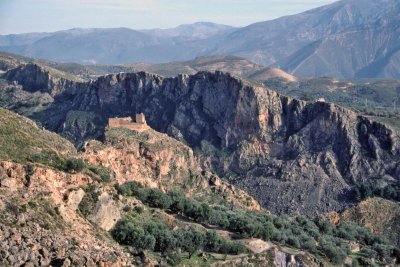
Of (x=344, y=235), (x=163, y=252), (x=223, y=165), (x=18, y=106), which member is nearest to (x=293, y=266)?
(x=163, y=252)

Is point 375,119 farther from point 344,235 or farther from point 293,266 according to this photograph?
point 293,266

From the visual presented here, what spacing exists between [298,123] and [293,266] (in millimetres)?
75546

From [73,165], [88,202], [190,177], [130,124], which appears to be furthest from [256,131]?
[88,202]

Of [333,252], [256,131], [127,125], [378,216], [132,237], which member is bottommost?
[378,216]

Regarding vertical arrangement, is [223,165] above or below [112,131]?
below

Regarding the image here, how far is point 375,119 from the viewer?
136375mm

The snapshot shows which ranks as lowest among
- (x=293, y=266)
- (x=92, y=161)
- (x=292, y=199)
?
(x=292, y=199)

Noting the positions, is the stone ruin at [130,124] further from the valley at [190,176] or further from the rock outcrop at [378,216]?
the rock outcrop at [378,216]

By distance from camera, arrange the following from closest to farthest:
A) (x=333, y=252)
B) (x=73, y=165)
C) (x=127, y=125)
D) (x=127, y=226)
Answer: (x=127, y=226) → (x=73, y=165) → (x=333, y=252) → (x=127, y=125)

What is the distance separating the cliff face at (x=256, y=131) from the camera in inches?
4651

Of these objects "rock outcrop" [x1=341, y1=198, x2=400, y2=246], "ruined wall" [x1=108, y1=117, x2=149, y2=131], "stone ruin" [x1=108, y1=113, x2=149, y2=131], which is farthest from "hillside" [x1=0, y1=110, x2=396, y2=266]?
"stone ruin" [x1=108, y1=113, x2=149, y2=131]

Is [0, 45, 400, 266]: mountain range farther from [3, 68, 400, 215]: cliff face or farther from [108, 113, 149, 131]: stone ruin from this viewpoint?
[108, 113, 149, 131]: stone ruin

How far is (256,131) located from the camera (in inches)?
5374

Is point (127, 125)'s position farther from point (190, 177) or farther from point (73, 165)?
point (73, 165)
